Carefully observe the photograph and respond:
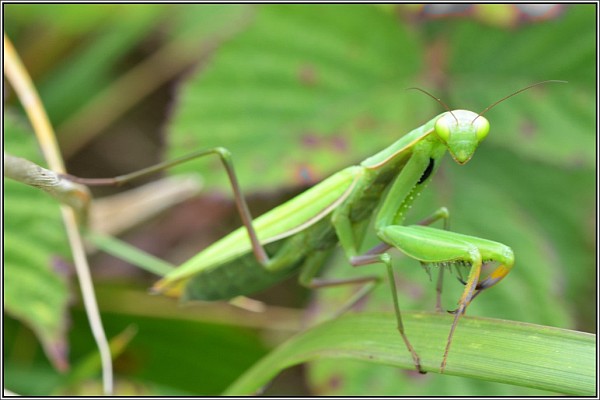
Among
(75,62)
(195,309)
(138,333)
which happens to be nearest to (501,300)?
(195,309)

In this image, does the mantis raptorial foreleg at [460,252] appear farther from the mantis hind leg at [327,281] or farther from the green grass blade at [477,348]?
the mantis hind leg at [327,281]

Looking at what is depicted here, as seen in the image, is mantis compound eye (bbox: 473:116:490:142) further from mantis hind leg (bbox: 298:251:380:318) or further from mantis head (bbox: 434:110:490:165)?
mantis hind leg (bbox: 298:251:380:318)

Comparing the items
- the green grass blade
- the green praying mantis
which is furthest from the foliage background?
the green grass blade

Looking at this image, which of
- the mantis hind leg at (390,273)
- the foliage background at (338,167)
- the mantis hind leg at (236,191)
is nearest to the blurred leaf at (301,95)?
the foliage background at (338,167)

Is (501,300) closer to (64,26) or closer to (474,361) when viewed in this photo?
(474,361)

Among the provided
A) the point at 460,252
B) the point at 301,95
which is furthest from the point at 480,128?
the point at 301,95
